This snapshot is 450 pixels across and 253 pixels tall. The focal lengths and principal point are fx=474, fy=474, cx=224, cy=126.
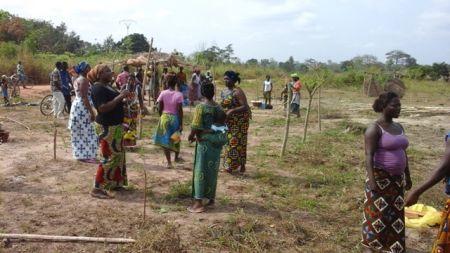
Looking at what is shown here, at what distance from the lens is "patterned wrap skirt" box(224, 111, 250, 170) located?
7160 millimetres

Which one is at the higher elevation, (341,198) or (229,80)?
(229,80)

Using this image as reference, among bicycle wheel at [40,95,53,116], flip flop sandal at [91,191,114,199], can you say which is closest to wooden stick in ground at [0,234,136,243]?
flip flop sandal at [91,191,114,199]

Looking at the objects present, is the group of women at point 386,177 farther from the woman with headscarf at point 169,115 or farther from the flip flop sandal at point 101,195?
the woman with headscarf at point 169,115

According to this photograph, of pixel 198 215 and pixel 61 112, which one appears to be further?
pixel 61 112

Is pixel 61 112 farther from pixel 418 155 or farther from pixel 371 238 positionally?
pixel 371 238

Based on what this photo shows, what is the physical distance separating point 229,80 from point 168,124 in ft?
3.92

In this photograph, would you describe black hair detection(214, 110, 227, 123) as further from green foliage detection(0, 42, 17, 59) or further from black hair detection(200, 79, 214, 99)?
green foliage detection(0, 42, 17, 59)

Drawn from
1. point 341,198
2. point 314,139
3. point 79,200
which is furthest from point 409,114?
point 79,200

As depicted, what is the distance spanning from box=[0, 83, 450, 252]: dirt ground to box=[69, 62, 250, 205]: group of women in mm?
277

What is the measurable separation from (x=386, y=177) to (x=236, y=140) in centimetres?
335

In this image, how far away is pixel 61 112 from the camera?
1270 cm

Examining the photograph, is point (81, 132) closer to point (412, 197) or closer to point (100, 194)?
point (100, 194)

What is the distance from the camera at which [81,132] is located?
764 cm

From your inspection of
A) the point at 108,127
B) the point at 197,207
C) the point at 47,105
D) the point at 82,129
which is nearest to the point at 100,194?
the point at 108,127
